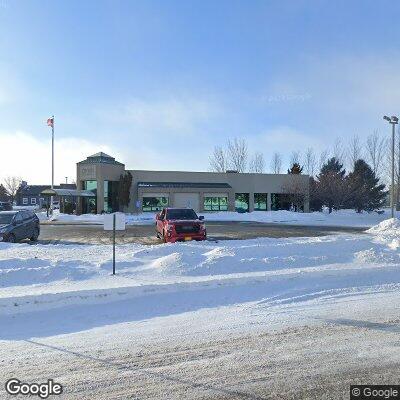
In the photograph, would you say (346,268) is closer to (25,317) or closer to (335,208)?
(25,317)

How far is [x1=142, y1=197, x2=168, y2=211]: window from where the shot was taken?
160 feet

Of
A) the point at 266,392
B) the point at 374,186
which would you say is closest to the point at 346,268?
the point at 266,392

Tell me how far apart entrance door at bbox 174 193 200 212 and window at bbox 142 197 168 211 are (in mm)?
1297

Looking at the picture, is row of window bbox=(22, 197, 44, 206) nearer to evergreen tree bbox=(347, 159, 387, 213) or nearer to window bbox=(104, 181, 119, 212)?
window bbox=(104, 181, 119, 212)

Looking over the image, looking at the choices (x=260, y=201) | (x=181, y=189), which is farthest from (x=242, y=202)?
(x=181, y=189)

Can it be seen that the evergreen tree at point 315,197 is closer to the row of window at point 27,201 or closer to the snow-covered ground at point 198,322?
the snow-covered ground at point 198,322

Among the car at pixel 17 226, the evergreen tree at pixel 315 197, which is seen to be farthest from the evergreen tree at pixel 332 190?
the car at pixel 17 226

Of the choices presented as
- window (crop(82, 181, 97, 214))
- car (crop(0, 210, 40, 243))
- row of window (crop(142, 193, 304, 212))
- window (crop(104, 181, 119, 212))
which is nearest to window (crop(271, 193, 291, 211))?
row of window (crop(142, 193, 304, 212))

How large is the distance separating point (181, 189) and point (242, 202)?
875 cm

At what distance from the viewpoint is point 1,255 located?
12.6 metres

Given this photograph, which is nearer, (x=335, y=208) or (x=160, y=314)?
(x=160, y=314)

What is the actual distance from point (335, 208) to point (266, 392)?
164 ft

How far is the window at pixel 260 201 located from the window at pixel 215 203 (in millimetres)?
4701

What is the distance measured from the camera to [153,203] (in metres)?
48.8
